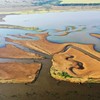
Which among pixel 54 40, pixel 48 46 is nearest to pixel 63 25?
pixel 54 40

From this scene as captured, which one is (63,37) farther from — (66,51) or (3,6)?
(3,6)

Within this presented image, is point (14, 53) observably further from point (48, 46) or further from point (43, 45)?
point (48, 46)

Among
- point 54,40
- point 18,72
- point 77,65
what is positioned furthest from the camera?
point 54,40

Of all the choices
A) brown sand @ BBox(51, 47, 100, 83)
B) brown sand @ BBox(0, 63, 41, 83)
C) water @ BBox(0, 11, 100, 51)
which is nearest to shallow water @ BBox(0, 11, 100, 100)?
water @ BBox(0, 11, 100, 51)

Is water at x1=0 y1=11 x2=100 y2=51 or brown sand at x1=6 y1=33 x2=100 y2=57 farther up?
water at x1=0 y1=11 x2=100 y2=51

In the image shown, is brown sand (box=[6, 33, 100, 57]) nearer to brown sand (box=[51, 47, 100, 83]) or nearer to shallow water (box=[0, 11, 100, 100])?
shallow water (box=[0, 11, 100, 100])
